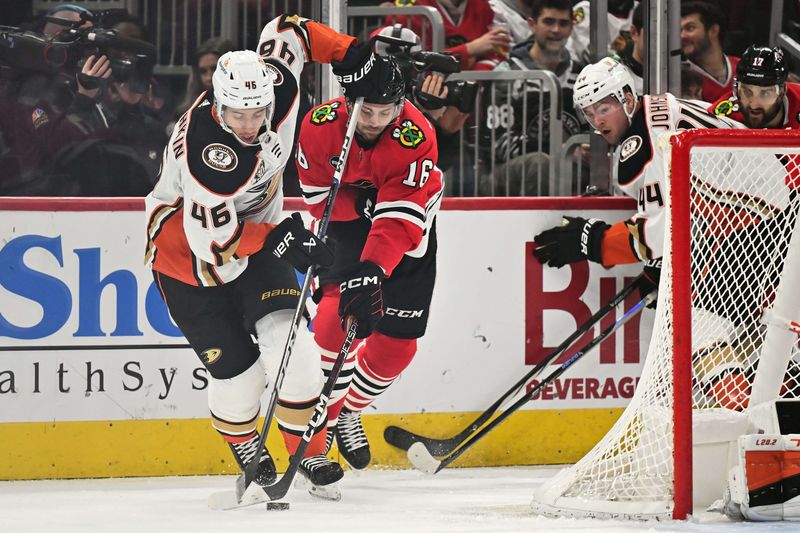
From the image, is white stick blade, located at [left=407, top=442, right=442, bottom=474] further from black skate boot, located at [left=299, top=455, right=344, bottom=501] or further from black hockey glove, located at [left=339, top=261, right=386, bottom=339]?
black hockey glove, located at [left=339, top=261, right=386, bottom=339]

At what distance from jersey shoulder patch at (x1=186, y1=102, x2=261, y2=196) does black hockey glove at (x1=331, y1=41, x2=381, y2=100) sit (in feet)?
1.25

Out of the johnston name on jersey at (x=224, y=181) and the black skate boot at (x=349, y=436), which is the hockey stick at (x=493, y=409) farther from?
the johnston name on jersey at (x=224, y=181)

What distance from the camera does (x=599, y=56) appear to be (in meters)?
4.46

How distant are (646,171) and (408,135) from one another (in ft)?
2.68

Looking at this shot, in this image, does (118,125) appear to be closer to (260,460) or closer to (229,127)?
(229,127)

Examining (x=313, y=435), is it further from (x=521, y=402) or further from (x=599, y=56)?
(x=599, y=56)

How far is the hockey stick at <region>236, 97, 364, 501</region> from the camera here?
3.49 meters

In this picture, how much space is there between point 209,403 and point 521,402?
107 cm

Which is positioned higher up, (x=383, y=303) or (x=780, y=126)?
(x=780, y=126)

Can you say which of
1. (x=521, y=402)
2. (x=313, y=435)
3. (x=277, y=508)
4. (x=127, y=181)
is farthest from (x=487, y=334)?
(x=127, y=181)

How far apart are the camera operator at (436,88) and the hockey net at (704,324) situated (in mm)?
935

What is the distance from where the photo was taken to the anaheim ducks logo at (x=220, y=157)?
3.40 meters


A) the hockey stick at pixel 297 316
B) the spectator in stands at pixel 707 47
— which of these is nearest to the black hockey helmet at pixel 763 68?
the spectator in stands at pixel 707 47

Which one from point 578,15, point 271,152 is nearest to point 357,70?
point 271,152
